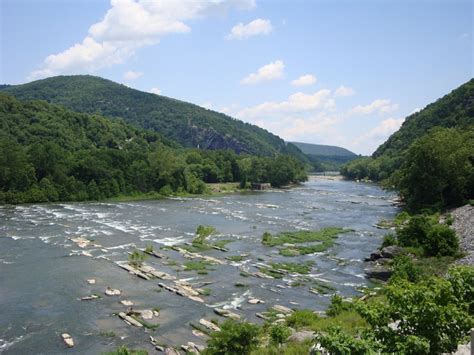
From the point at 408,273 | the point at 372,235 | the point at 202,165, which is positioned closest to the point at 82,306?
the point at 408,273

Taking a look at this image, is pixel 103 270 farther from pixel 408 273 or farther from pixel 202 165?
pixel 202 165

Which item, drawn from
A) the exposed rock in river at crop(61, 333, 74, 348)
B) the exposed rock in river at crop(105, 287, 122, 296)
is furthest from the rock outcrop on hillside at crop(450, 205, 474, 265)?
the exposed rock in river at crop(61, 333, 74, 348)

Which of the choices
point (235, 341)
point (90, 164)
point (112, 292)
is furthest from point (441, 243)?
point (90, 164)

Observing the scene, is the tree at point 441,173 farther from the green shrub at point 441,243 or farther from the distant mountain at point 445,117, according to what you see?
the distant mountain at point 445,117

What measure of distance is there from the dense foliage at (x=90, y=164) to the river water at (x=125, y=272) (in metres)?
12.6

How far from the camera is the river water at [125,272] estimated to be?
24297 millimetres

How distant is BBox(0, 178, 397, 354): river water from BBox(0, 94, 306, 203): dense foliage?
12601 mm

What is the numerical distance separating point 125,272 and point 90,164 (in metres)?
64.9

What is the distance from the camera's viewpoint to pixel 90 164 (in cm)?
9550

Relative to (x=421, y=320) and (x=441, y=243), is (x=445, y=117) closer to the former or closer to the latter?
(x=441, y=243)

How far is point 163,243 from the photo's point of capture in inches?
1866

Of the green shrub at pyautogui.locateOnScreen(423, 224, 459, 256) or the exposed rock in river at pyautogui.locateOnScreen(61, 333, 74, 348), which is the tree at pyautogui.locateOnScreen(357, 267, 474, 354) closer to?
the exposed rock in river at pyautogui.locateOnScreen(61, 333, 74, 348)

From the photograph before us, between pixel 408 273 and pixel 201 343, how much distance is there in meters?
16.6

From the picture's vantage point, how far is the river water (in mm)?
24297
